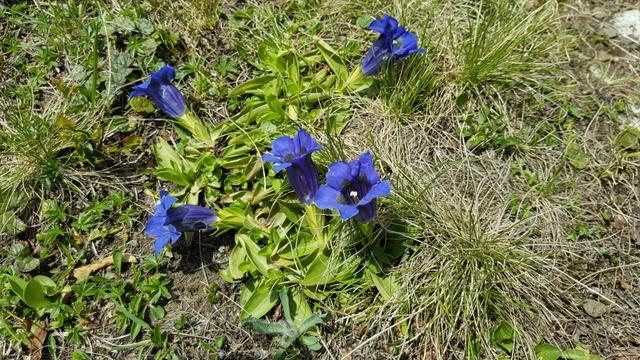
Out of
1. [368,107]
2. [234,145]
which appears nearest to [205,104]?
[234,145]

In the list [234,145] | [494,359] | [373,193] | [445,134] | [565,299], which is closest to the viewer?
[373,193]

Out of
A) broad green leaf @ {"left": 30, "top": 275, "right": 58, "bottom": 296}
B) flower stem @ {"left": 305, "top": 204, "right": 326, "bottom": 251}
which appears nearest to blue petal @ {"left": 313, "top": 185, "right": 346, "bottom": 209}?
flower stem @ {"left": 305, "top": 204, "right": 326, "bottom": 251}

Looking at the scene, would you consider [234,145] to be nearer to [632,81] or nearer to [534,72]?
[534,72]

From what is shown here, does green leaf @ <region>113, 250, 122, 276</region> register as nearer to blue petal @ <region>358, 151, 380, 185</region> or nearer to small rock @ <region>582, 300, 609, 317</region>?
blue petal @ <region>358, 151, 380, 185</region>

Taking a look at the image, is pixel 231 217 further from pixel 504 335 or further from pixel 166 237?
pixel 504 335

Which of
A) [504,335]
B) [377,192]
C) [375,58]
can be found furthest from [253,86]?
[504,335]

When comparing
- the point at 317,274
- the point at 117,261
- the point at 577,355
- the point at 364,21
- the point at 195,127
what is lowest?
the point at 577,355
